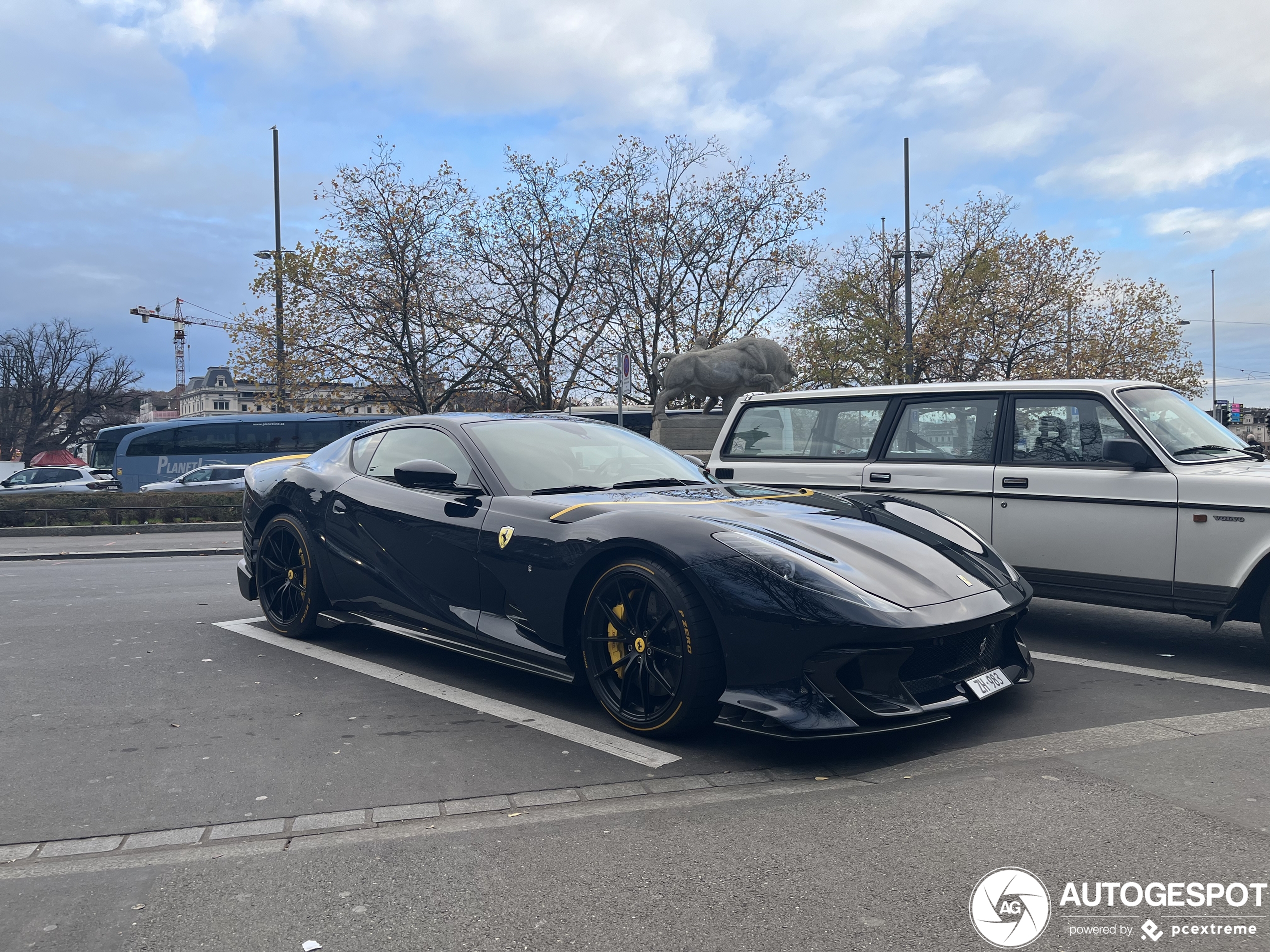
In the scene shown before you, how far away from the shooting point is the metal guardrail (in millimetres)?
18750

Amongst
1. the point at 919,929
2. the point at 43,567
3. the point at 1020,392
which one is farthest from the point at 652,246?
the point at 919,929

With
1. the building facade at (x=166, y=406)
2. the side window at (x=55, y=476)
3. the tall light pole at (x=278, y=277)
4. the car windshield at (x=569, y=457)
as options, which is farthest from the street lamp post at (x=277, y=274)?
the building facade at (x=166, y=406)

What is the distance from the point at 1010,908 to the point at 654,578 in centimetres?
176

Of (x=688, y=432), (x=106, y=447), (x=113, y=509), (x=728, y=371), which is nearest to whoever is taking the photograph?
(x=113, y=509)

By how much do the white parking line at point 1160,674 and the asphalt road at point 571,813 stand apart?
0.09 m

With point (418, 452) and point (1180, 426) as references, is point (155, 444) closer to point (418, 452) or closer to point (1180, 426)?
point (418, 452)

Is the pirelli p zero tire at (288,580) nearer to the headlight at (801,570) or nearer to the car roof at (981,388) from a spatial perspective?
the headlight at (801,570)

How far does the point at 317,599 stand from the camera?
19.1ft

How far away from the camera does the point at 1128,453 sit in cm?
538

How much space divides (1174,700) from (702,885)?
2.96m

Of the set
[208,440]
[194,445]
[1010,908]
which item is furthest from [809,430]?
[194,445]

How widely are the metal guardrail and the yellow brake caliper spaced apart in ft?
52.4

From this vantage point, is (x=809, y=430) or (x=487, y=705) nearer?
(x=487, y=705)

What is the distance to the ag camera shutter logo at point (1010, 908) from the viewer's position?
7.79 ft
